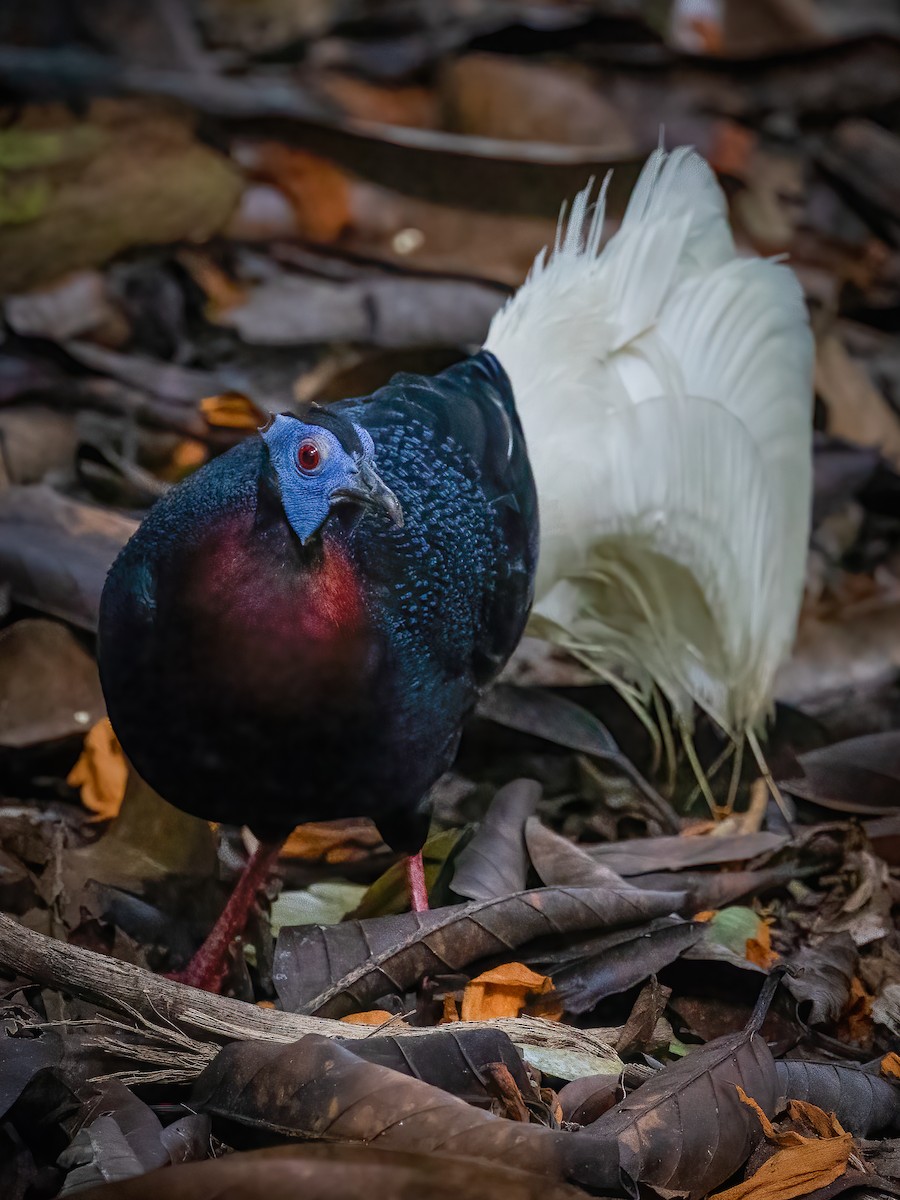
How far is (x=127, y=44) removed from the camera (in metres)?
5.22

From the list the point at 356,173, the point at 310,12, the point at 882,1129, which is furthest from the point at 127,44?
the point at 882,1129

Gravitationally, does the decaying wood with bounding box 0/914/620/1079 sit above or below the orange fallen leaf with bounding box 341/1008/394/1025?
above

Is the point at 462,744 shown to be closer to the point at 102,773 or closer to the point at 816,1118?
the point at 102,773

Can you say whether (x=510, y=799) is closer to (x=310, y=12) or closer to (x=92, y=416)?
(x=92, y=416)

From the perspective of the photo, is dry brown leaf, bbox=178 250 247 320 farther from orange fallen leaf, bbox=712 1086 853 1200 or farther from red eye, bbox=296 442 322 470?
orange fallen leaf, bbox=712 1086 853 1200

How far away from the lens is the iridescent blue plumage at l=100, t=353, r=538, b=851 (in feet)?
6.59

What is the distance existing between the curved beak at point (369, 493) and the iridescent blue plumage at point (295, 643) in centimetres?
6

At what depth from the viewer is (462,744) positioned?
3.19 meters

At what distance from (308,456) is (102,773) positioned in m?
1.15

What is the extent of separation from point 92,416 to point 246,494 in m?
1.68

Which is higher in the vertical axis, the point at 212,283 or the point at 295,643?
the point at 295,643

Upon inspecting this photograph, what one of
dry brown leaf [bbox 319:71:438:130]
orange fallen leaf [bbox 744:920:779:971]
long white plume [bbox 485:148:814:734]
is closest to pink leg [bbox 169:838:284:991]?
orange fallen leaf [bbox 744:920:779:971]

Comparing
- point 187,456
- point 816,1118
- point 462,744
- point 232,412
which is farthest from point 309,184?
point 816,1118

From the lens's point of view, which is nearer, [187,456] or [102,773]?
[102,773]
